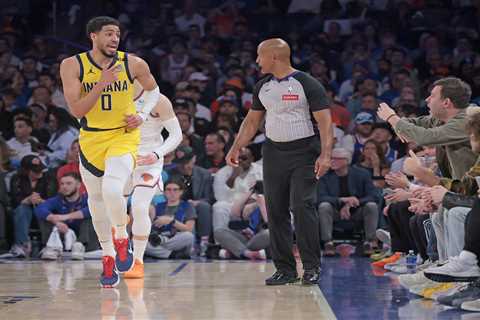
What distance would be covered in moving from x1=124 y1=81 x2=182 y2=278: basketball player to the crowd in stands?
862 millimetres

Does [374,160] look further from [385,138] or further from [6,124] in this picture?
[6,124]

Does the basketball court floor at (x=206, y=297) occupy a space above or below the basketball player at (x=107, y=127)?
below

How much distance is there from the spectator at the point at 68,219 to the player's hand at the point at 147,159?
7.94 ft

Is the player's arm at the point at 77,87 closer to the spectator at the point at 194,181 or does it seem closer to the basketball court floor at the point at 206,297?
the basketball court floor at the point at 206,297

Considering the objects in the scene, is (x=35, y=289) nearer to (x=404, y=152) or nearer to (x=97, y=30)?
(x=97, y=30)

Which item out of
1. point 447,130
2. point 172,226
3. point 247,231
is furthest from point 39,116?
point 447,130

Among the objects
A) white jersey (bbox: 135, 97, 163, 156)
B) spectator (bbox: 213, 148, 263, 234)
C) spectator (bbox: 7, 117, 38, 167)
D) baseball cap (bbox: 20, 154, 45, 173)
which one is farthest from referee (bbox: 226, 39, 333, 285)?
spectator (bbox: 7, 117, 38, 167)

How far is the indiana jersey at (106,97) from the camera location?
23.2ft

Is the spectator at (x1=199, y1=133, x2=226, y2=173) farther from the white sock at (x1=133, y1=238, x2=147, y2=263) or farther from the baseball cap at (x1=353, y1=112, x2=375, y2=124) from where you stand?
the white sock at (x1=133, y1=238, x2=147, y2=263)

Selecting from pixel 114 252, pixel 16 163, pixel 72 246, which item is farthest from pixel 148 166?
pixel 16 163

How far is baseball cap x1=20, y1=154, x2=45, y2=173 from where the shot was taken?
35.7ft

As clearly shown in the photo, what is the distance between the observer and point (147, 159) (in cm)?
806

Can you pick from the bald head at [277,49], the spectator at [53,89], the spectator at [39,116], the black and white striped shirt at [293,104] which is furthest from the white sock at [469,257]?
the spectator at [53,89]

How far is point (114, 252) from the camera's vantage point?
734 centimetres
